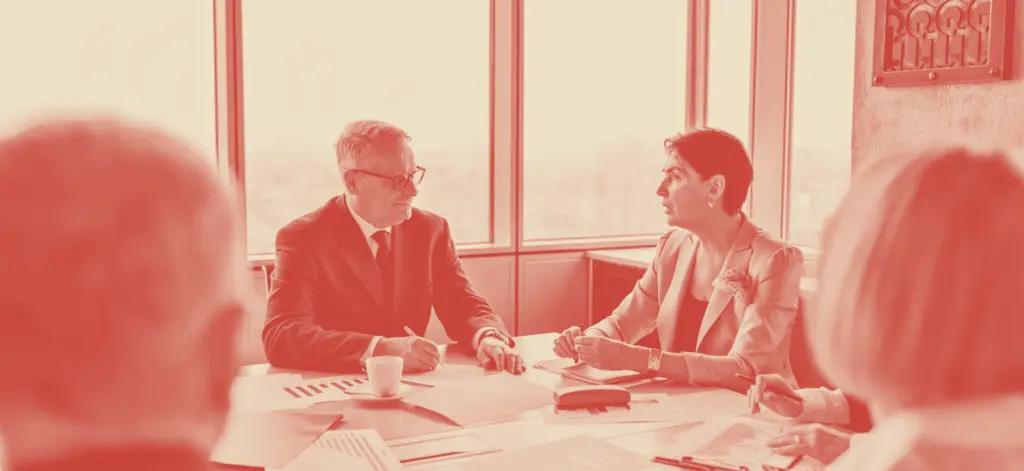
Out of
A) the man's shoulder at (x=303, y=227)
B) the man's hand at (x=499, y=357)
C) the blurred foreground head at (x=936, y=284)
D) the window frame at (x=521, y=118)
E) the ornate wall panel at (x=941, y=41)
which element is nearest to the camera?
the blurred foreground head at (x=936, y=284)

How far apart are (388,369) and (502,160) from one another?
298 cm

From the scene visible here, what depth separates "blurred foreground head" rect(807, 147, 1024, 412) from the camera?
0.77m

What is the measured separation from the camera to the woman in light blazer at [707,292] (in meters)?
2.27

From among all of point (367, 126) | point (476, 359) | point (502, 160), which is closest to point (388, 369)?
point (476, 359)

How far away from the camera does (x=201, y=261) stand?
55cm

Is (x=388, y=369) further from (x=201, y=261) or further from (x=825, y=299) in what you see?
(x=201, y=261)

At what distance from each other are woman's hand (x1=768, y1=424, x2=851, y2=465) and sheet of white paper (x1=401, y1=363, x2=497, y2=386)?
2.78 ft

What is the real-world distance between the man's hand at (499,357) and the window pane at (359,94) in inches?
83.5

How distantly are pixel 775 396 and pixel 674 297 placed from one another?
0.93m

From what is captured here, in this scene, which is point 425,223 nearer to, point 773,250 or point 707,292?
point 707,292

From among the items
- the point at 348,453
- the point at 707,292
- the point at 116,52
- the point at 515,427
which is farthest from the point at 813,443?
the point at 116,52

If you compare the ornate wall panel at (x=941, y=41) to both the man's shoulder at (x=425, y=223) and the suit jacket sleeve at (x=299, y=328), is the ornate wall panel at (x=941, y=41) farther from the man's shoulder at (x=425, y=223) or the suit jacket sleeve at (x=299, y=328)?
the suit jacket sleeve at (x=299, y=328)

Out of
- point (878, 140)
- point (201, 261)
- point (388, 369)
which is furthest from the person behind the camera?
point (878, 140)

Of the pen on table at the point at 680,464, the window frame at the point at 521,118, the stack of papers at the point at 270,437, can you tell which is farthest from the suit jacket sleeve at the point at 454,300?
the window frame at the point at 521,118
